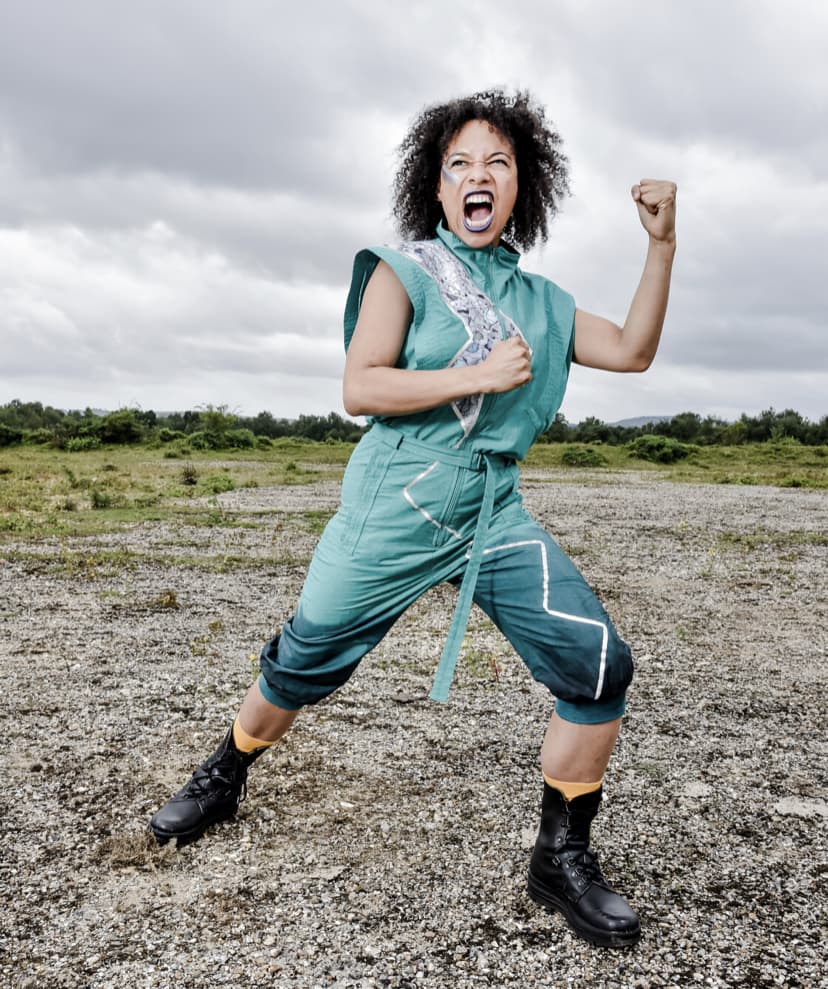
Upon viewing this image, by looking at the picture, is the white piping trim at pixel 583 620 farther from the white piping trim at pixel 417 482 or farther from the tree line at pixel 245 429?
the tree line at pixel 245 429

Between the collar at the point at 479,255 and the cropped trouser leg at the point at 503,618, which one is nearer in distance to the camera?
the cropped trouser leg at the point at 503,618

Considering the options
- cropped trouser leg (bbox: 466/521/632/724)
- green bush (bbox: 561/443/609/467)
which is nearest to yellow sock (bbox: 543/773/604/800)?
cropped trouser leg (bbox: 466/521/632/724)

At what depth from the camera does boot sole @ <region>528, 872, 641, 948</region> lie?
2.12 meters

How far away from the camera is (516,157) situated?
8.58 feet

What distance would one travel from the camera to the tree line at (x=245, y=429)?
97.7ft

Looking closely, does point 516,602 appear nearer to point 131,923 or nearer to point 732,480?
point 131,923

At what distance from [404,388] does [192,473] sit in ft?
50.4

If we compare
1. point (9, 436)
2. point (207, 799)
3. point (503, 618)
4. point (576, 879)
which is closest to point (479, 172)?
point (503, 618)

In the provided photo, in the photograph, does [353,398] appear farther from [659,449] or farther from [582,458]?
[659,449]

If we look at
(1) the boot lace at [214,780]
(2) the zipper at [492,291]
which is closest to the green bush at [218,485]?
(1) the boot lace at [214,780]

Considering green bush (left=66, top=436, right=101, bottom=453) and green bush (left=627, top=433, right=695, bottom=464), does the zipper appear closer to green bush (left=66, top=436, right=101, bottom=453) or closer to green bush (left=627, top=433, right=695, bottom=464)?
green bush (left=627, top=433, right=695, bottom=464)

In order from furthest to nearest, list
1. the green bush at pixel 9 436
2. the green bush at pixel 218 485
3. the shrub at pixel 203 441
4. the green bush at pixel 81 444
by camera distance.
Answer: the green bush at pixel 9 436 → the shrub at pixel 203 441 → the green bush at pixel 81 444 → the green bush at pixel 218 485

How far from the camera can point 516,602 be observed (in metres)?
2.17

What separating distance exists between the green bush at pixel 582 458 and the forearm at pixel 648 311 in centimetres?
2309
